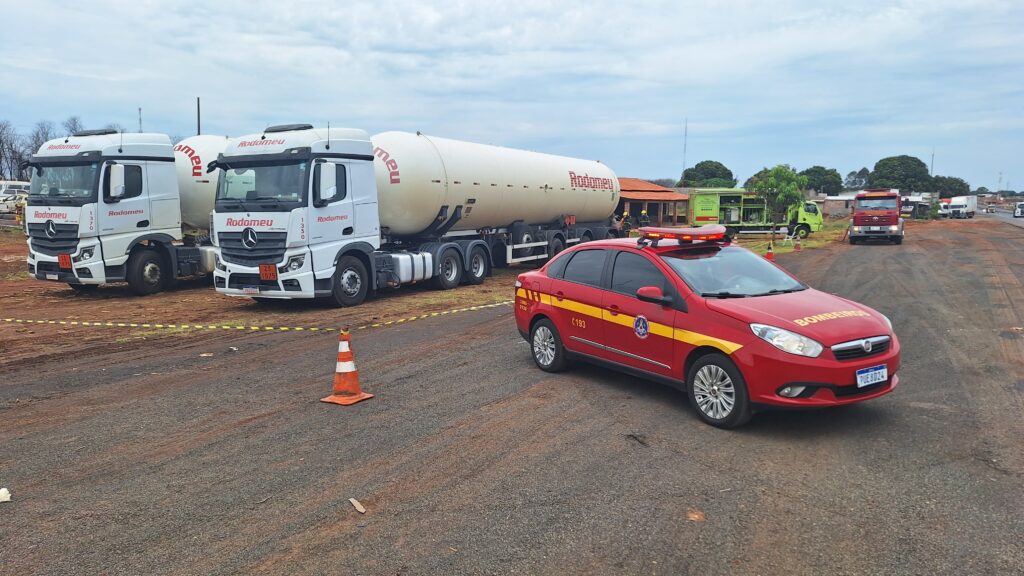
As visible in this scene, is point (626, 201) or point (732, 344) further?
point (626, 201)

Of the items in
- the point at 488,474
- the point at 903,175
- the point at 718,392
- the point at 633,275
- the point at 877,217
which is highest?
the point at 903,175

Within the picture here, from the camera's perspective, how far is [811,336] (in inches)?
229

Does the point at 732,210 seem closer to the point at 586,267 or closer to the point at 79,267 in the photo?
the point at 79,267

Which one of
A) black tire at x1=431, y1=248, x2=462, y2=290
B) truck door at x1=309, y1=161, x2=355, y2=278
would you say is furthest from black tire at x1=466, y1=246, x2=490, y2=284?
truck door at x1=309, y1=161, x2=355, y2=278

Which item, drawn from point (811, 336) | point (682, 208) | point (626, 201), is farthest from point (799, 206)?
point (811, 336)

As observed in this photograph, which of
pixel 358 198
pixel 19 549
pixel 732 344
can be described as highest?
pixel 358 198

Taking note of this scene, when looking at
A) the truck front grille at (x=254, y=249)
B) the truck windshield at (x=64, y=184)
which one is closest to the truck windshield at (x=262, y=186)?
the truck front grille at (x=254, y=249)

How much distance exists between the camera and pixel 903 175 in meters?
103

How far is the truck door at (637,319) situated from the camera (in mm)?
6723

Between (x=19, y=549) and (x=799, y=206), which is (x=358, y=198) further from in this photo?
(x=799, y=206)

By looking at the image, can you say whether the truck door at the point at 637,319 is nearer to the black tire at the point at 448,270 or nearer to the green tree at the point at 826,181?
the black tire at the point at 448,270

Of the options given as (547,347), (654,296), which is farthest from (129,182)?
(654,296)

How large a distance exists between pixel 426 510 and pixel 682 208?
55.2 metres

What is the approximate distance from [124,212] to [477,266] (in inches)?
316
